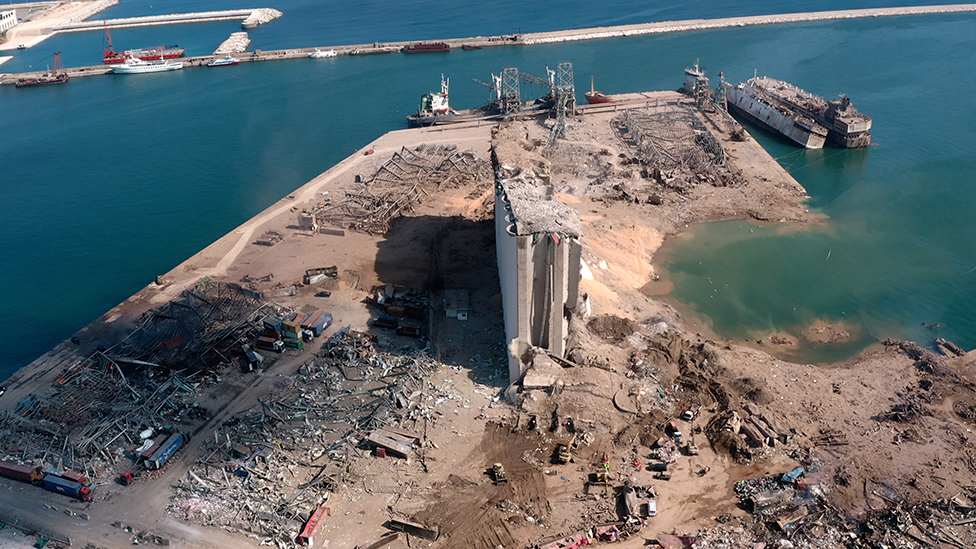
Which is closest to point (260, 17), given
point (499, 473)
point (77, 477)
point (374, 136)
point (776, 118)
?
point (374, 136)

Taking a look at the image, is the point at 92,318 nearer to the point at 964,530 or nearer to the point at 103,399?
the point at 103,399

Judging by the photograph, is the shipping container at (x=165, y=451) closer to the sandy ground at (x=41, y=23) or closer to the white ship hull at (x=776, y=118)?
the white ship hull at (x=776, y=118)

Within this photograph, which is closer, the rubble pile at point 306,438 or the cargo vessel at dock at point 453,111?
the rubble pile at point 306,438

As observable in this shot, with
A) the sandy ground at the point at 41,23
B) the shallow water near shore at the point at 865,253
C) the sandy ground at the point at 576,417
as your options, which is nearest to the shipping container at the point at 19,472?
the sandy ground at the point at 576,417

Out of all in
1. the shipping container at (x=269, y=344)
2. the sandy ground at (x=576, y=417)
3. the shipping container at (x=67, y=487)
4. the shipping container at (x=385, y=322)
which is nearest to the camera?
the sandy ground at (x=576, y=417)

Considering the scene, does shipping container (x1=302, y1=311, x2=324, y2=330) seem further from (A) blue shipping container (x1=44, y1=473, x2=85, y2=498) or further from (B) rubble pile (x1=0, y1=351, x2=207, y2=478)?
(A) blue shipping container (x1=44, y1=473, x2=85, y2=498)

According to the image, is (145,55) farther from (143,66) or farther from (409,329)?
(409,329)

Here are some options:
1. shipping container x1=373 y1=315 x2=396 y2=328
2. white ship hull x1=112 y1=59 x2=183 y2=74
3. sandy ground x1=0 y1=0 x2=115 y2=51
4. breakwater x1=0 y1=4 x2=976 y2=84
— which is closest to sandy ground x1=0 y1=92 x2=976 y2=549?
shipping container x1=373 y1=315 x2=396 y2=328
